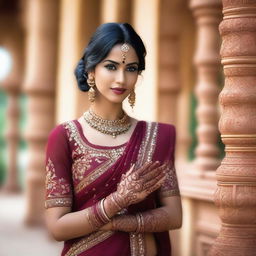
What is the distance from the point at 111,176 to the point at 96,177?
63 millimetres

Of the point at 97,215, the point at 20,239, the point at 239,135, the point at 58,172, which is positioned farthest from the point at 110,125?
the point at 20,239

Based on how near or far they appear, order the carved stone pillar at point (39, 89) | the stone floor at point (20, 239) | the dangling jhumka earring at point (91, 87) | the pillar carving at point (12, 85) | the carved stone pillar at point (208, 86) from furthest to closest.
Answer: the pillar carving at point (12, 85), the carved stone pillar at point (39, 89), the stone floor at point (20, 239), the carved stone pillar at point (208, 86), the dangling jhumka earring at point (91, 87)

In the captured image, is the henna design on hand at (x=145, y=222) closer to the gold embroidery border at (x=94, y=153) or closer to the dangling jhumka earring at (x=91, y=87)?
the gold embroidery border at (x=94, y=153)

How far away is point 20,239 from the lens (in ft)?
29.3

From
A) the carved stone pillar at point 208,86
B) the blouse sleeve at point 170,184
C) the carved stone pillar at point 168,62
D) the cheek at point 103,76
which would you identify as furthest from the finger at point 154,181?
the carved stone pillar at point 168,62

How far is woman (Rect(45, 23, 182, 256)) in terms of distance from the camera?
3.05m

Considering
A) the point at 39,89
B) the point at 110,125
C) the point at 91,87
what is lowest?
the point at 110,125

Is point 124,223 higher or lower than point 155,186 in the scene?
lower

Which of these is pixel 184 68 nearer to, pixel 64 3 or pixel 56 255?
pixel 64 3

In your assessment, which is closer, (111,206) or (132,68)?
(111,206)

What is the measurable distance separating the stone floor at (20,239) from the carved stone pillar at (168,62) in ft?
6.64

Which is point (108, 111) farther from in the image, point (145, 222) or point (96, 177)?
point (145, 222)

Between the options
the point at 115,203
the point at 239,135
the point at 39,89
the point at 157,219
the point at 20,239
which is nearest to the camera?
the point at 115,203

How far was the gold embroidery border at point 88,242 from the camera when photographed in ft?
10.2
